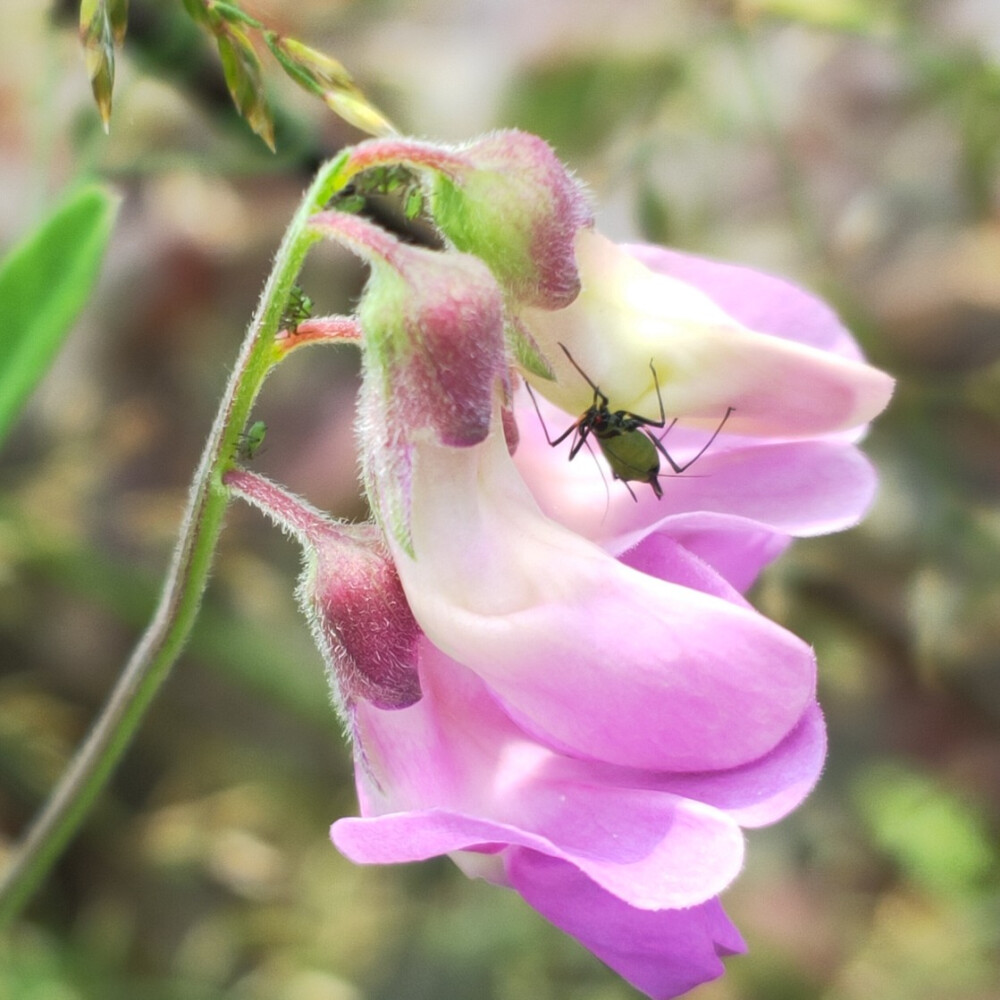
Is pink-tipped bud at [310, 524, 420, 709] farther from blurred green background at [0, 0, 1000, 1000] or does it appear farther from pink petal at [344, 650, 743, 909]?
blurred green background at [0, 0, 1000, 1000]

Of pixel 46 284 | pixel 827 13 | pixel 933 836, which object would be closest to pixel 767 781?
pixel 46 284

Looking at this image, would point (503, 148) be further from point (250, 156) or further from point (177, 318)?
point (177, 318)

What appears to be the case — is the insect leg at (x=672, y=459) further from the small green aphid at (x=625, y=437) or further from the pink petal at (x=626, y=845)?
the pink petal at (x=626, y=845)

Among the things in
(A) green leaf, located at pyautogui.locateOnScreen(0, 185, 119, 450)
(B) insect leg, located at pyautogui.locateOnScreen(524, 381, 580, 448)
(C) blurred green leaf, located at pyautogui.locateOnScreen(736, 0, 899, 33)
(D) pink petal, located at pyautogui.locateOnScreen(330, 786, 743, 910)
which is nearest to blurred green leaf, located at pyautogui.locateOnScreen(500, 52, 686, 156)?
(C) blurred green leaf, located at pyautogui.locateOnScreen(736, 0, 899, 33)

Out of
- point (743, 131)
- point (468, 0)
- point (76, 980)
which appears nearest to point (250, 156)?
point (743, 131)

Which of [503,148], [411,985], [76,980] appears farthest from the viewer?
[411,985]

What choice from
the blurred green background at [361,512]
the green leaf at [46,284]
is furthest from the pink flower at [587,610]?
the blurred green background at [361,512]
